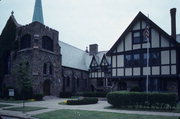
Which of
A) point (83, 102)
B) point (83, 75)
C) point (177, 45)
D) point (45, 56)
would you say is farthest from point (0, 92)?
point (177, 45)

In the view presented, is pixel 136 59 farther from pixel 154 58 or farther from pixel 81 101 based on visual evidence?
pixel 81 101

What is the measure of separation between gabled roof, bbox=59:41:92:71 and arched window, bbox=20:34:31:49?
7.84 metres

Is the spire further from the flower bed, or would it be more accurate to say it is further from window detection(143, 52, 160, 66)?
window detection(143, 52, 160, 66)

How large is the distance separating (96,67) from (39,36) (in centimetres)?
1518

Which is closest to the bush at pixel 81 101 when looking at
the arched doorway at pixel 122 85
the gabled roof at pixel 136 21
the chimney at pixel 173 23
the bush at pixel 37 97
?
the arched doorway at pixel 122 85

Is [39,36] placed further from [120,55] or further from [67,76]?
[120,55]

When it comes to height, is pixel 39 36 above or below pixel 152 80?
above

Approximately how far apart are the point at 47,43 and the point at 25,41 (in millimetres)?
3775

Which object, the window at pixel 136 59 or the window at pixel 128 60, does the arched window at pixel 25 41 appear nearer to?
the window at pixel 128 60

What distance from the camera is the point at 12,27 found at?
111ft

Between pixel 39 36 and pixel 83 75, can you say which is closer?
pixel 39 36

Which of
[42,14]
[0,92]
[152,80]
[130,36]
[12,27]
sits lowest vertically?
[0,92]

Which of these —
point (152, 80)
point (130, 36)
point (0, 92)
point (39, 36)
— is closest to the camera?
point (152, 80)

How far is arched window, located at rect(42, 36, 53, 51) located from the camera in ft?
104
